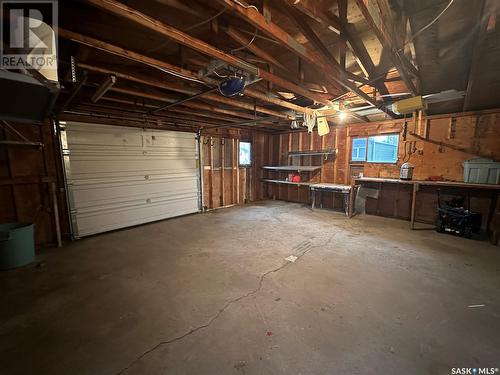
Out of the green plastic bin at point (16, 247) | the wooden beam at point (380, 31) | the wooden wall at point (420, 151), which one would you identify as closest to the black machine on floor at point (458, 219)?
the wooden wall at point (420, 151)

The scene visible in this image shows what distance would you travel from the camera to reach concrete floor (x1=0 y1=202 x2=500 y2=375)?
4.76 ft

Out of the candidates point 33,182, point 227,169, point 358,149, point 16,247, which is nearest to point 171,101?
point 33,182

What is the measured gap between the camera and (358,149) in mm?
5621

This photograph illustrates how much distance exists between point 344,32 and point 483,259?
3.49 m

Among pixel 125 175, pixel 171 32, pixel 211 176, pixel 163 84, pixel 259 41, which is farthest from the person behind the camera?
pixel 211 176

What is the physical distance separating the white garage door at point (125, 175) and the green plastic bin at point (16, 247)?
0.89 meters

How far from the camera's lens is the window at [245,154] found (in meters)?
6.68

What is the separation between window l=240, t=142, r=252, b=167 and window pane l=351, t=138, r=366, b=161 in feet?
9.93

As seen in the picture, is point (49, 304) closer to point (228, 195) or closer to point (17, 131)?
point (17, 131)

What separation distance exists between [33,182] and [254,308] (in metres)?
3.94

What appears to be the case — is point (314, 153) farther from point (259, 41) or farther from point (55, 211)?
point (55, 211)

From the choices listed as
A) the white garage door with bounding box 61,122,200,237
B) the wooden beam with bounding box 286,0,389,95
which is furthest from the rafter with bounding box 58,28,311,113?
the white garage door with bounding box 61,122,200,237

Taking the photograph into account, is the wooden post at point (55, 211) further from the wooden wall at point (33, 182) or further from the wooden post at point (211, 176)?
the wooden post at point (211, 176)

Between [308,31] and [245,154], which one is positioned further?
[245,154]
